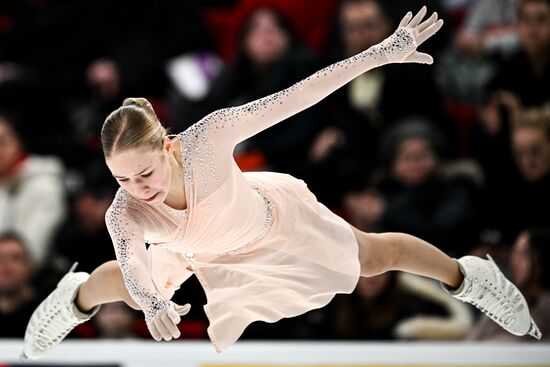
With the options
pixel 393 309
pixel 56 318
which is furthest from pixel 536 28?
pixel 56 318

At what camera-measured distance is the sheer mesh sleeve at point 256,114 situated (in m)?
3.38

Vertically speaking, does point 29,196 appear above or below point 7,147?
below

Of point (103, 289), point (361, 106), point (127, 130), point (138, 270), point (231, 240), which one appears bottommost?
point (361, 106)

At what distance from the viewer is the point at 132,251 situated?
3301mm

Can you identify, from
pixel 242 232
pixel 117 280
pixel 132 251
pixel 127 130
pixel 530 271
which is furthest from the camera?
pixel 530 271

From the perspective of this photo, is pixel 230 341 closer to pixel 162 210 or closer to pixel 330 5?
pixel 162 210

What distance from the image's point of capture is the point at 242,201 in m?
3.57

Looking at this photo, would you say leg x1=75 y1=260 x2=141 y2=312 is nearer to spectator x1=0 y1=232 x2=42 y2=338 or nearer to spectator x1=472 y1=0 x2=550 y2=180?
spectator x1=0 y1=232 x2=42 y2=338

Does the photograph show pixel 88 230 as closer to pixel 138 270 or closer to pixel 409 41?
pixel 138 270

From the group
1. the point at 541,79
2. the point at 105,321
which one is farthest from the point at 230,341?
the point at 541,79

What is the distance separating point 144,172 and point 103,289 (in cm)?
76

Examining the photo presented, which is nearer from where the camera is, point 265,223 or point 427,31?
point 427,31

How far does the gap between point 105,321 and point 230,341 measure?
5.85ft

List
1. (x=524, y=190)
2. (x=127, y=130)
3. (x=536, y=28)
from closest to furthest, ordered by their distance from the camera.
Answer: (x=127, y=130), (x=524, y=190), (x=536, y=28)
